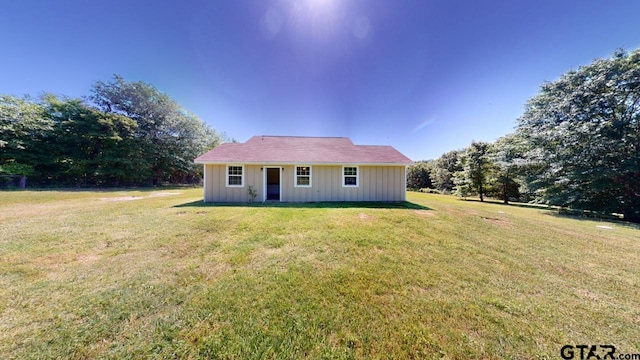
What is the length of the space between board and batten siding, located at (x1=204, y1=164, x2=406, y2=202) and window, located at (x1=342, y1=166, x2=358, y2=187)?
184 millimetres

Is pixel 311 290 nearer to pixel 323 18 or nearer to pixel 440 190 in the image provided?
pixel 323 18

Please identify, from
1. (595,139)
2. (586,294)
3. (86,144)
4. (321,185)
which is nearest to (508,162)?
(595,139)

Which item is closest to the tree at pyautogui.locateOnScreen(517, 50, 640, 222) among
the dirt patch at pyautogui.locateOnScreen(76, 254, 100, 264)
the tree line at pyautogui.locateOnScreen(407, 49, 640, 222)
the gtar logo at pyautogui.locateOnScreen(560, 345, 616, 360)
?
the tree line at pyautogui.locateOnScreen(407, 49, 640, 222)

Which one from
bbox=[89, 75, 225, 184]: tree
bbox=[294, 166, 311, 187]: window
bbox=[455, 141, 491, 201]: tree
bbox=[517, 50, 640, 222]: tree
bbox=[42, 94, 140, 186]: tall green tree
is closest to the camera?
bbox=[517, 50, 640, 222]: tree

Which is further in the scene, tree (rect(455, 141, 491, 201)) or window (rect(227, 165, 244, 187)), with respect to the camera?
tree (rect(455, 141, 491, 201))

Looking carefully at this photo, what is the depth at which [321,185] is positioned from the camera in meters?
11.0

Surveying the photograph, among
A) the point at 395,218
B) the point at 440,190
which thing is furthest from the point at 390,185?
the point at 440,190

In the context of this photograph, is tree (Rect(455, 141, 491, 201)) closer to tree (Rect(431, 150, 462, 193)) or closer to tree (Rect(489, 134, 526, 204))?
tree (Rect(489, 134, 526, 204))

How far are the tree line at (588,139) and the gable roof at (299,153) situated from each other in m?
10.0

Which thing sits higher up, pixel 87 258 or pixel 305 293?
pixel 87 258

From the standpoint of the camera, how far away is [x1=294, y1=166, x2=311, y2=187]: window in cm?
1095

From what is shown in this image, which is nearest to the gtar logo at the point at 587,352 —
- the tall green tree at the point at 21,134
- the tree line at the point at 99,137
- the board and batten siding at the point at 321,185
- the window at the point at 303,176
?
the board and batten siding at the point at 321,185

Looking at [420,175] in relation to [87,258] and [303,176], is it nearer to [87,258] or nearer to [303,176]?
[303,176]

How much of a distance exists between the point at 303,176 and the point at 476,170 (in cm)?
1841
